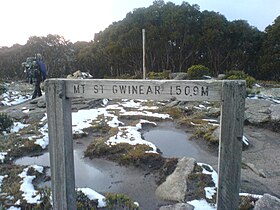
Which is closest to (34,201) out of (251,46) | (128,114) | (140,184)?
(140,184)

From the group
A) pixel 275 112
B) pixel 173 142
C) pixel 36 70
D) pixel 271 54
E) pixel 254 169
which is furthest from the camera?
pixel 271 54

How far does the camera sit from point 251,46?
2550cm

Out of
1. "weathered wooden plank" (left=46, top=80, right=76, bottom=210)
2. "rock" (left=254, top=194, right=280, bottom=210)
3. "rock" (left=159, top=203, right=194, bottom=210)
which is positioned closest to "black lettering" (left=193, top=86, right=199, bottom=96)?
"weathered wooden plank" (left=46, top=80, right=76, bottom=210)

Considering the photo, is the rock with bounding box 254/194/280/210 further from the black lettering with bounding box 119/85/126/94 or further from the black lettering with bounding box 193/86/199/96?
the black lettering with bounding box 119/85/126/94

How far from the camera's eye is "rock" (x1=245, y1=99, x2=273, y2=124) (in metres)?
9.30

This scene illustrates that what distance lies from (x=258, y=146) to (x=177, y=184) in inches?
134

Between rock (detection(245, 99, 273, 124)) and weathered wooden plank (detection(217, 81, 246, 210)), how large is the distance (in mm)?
6508

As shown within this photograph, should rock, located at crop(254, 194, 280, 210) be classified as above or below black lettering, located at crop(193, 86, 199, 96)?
below

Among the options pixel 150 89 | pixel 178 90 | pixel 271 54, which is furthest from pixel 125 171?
pixel 271 54

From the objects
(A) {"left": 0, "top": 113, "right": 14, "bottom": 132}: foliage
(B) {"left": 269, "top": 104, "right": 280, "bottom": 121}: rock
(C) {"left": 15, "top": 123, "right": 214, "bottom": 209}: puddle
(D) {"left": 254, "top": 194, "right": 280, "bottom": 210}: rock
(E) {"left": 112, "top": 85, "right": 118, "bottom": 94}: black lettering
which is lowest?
(C) {"left": 15, "top": 123, "right": 214, "bottom": 209}: puddle

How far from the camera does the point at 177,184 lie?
5031 millimetres

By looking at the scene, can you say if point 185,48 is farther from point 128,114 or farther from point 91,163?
point 91,163

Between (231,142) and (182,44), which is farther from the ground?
(182,44)

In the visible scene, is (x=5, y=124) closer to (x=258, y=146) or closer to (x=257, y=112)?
(x=258, y=146)
